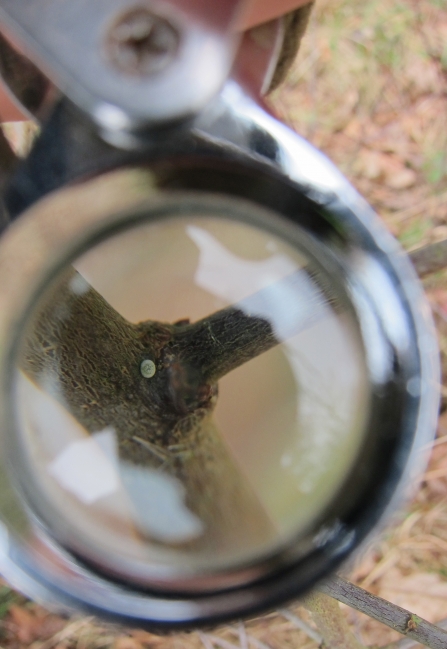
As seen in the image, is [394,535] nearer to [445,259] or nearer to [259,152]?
[445,259]

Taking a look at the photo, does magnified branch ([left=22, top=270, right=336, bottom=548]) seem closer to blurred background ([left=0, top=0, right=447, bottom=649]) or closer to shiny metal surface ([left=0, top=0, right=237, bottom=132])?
shiny metal surface ([left=0, top=0, right=237, bottom=132])

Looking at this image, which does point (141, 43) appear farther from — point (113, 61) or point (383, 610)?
point (383, 610)

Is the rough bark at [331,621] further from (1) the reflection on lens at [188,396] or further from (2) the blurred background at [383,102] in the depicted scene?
(2) the blurred background at [383,102]

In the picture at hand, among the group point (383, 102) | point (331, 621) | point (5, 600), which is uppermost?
point (383, 102)

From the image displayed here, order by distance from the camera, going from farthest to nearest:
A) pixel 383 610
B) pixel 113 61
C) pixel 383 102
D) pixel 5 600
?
1. pixel 383 102
2. pixel 5 600
3. pixel 383 610
4. pixel 113 61

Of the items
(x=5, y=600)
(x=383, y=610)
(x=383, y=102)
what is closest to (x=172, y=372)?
(x=383, y=610)

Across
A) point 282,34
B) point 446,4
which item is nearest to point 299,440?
point 282,34

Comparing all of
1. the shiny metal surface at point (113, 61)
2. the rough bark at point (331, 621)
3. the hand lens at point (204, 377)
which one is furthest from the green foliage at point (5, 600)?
the shiny metal surface at point (113, 61)
